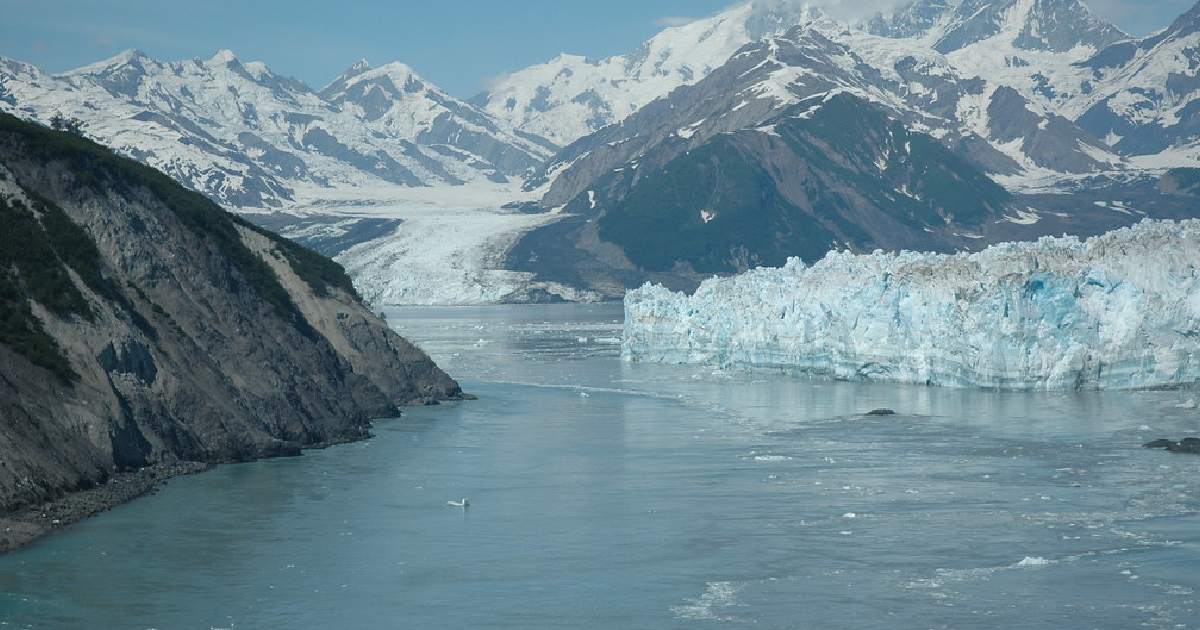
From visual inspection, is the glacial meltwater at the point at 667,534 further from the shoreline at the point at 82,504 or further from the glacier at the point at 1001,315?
the glacier at the point at 1001,315

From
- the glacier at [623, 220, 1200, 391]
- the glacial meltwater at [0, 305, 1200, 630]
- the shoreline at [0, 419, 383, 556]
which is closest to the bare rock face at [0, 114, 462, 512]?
the shoreline at [0, 419, 383, 556]

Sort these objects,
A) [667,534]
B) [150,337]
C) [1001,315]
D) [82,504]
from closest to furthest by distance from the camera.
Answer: [82,504] < [667,534] < [150,337] < [1001,315]

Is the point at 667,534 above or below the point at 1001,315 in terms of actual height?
below

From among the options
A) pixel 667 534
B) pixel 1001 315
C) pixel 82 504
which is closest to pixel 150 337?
pixel 82 504

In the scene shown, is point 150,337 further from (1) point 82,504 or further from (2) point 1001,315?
(2) point 1001,315

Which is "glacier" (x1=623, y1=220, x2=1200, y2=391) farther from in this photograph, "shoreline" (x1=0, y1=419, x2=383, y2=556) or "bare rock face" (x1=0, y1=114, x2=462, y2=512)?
"shoreline" (x1=0, y1=419, x2=383, y2=556)

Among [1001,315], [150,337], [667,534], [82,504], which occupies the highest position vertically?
[1001,315]

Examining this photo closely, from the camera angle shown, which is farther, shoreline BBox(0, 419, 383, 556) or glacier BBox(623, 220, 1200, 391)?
glacier BBox(623, 220, 1200, 391)
